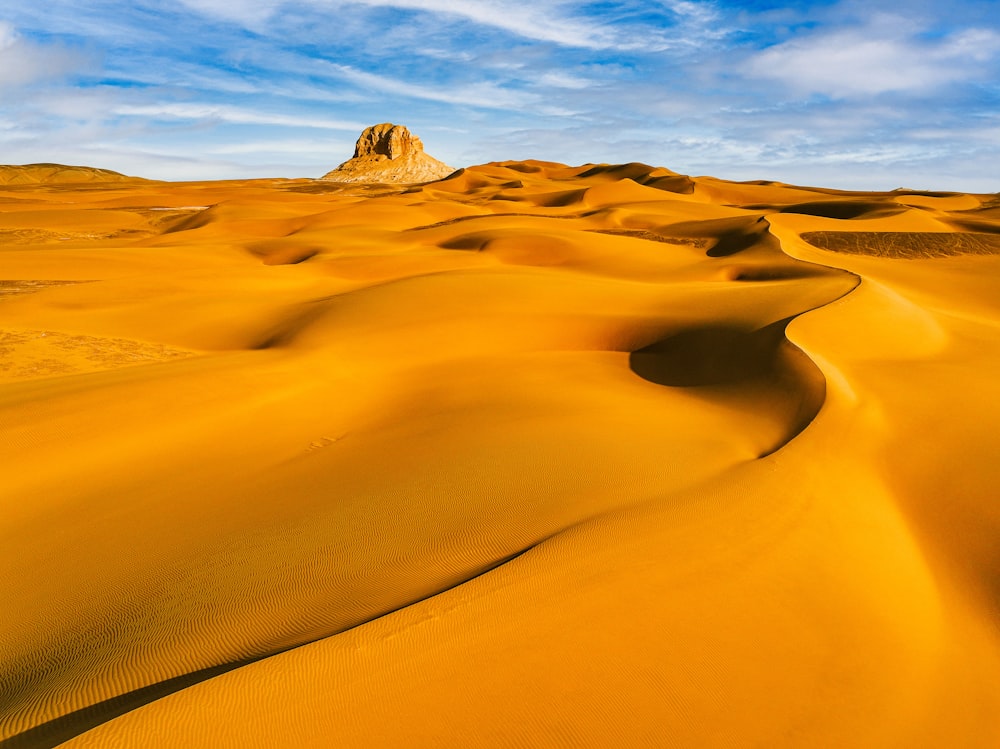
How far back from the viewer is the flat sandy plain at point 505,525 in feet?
13.3

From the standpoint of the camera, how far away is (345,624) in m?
4.75

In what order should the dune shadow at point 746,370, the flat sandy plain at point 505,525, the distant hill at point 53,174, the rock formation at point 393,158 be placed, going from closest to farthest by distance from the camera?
the flat sandy plain at point 505,525 → the dune shadow at point 746,370 → the rock formation at point 393,158 → the distant hill at point 53,174

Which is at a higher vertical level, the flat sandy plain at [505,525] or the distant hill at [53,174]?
the distant hill at [53,174]

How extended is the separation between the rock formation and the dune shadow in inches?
3824

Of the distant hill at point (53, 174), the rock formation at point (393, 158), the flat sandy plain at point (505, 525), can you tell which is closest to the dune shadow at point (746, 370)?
the flat sandy plain at point (505, 525)

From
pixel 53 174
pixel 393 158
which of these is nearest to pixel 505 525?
pixel 393 158

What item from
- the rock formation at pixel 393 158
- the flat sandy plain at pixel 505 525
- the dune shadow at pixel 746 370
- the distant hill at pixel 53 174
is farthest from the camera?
the distant hill at pixel 53 174

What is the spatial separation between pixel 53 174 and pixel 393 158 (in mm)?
87732

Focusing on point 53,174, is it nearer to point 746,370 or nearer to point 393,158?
point 393,158

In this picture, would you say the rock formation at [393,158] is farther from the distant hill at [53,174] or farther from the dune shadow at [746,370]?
the dune shadow at [746,370]

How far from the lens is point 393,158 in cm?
10869

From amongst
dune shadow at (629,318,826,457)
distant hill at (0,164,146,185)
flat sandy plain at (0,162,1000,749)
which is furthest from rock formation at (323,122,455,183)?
dune shadow at (629,318,826,457)

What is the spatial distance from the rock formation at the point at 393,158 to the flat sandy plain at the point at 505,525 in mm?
94712

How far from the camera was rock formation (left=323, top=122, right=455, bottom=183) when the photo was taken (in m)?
105
